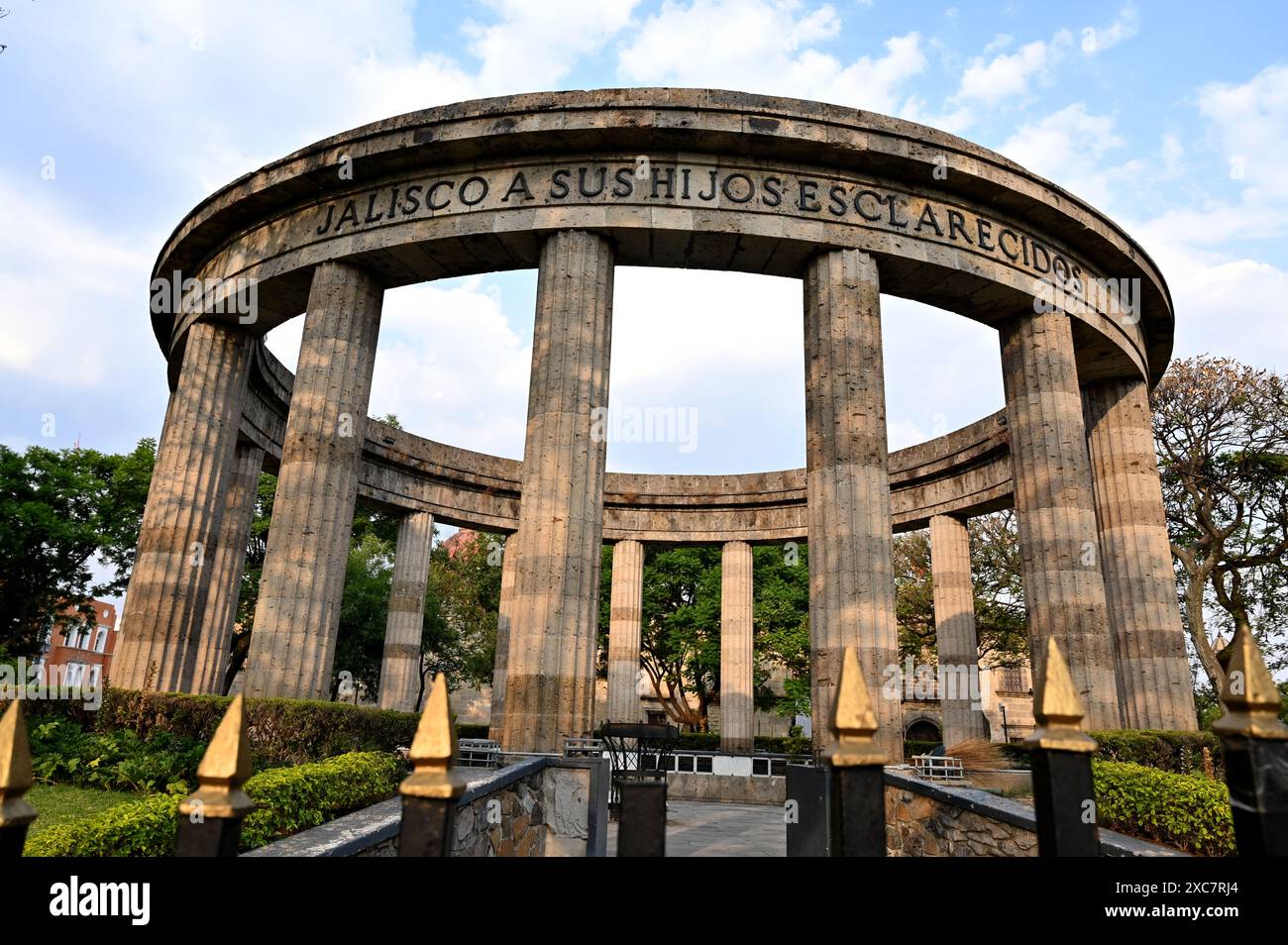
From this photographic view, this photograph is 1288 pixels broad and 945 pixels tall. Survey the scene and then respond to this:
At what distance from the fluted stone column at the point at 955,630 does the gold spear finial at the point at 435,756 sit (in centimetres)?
2323

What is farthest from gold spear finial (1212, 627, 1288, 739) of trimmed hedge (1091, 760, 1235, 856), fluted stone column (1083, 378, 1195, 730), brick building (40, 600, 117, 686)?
brick building (40, 600, 117, 686)

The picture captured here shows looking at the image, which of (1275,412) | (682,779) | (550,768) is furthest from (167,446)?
(1275,412)

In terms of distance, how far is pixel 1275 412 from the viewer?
24000 millimetres

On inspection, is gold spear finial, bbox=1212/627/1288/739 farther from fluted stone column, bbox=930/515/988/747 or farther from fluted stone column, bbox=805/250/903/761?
fluted stone column, bbox=930/515/988/747

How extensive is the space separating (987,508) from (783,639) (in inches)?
415

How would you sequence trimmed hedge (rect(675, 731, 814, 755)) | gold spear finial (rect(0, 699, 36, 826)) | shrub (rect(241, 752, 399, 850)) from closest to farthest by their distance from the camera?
1. gold spear finial (rect(0, 699, 36, 826))
2. shrub (rect(241, 752, 399, 850))
3. trimmed hedge (rect(675, 731, 814, 755))

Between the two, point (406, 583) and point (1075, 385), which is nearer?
point (1075, 385)

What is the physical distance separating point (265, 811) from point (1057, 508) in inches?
617

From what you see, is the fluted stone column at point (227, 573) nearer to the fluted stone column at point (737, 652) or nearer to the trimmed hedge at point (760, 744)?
the fluted stone column at point (737, 652)

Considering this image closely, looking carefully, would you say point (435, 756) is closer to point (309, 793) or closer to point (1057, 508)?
point (309, 793)

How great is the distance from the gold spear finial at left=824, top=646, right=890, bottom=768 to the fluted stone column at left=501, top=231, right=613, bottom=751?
11.1 m

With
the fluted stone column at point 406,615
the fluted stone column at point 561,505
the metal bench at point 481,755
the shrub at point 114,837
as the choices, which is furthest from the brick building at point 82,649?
the shrub at point 114,837

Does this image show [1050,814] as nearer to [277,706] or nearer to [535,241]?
[277,706]

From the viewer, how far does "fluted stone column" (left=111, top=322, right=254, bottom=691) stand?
16.5m
